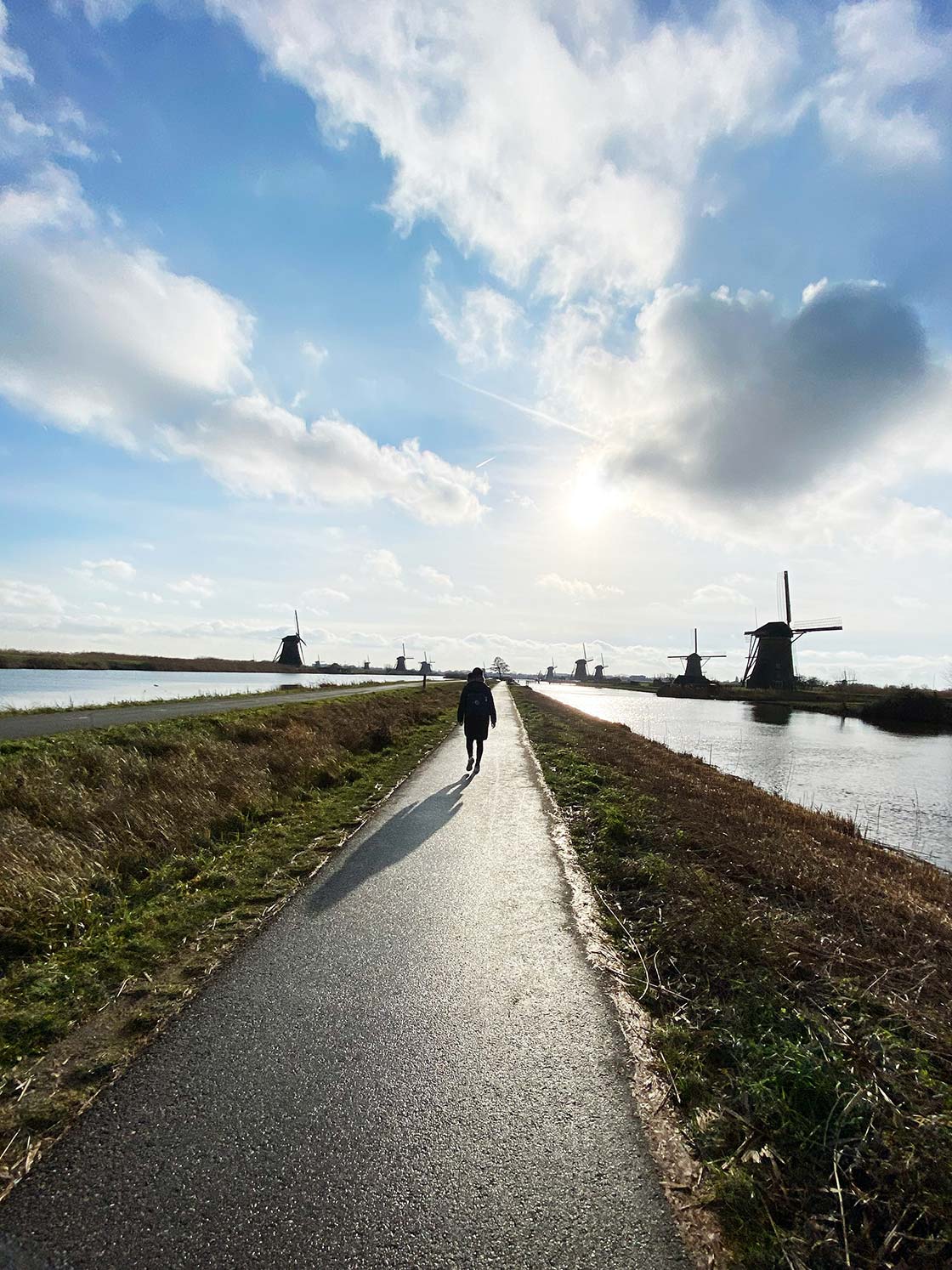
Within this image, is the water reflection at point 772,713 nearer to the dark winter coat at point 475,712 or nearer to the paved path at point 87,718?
the dark winter coat at point 475,712

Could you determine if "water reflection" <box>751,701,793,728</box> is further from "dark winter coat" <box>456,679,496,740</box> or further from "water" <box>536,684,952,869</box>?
"dark winter coat" <box>456,679,496,740</box>

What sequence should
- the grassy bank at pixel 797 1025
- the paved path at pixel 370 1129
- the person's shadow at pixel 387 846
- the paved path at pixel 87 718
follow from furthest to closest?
1. the paved path at pixel 87 718
2. the person's shadow at pixel 387 846
3. the grassy bank at pixel 797 1025
4. the paved path at pixel 370 1129

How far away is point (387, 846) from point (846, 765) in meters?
23.8

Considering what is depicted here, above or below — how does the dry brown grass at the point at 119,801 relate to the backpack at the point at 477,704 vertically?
below

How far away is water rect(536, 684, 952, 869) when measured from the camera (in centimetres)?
1501

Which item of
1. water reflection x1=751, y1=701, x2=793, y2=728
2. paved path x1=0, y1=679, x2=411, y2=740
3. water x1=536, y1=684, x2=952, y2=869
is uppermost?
paved path x1=0, y1=679, x2=411, y2=740

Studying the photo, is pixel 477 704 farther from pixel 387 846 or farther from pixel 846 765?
pixel 846 765

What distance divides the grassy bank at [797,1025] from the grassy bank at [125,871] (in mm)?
3641

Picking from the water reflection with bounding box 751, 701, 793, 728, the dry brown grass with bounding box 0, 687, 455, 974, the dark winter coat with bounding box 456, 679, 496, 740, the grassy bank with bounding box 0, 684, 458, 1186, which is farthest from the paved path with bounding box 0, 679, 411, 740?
the water reflection with bounding box 751, 701, 793, 728

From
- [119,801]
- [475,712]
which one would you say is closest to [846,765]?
[475,712]

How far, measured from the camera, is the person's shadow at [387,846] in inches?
266

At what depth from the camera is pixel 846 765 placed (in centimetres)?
2480

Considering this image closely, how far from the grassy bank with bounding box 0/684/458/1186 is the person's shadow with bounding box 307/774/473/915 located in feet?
1.42

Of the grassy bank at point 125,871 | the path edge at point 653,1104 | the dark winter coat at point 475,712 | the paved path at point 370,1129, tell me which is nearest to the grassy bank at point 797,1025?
the path edge at point 653,1104
